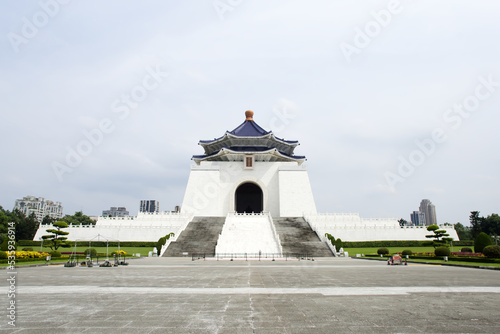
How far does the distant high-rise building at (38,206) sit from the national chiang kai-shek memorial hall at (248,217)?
8273 centimetres

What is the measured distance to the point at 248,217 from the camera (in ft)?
98.8

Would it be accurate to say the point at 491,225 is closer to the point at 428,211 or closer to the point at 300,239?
the point at 300,239

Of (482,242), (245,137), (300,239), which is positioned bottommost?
(482,242)

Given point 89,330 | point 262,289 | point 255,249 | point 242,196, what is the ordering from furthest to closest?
point 242,196
point 255,249
point 262,289
point 89,330

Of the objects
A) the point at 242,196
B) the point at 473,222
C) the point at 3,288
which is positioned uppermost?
the point at 242,196

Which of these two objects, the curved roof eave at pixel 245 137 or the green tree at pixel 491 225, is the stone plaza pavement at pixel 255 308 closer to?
the curved roof eave at pixel 245 137

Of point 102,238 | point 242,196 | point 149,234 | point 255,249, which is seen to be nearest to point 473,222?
point 242,196

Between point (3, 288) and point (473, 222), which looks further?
point (473, 222)

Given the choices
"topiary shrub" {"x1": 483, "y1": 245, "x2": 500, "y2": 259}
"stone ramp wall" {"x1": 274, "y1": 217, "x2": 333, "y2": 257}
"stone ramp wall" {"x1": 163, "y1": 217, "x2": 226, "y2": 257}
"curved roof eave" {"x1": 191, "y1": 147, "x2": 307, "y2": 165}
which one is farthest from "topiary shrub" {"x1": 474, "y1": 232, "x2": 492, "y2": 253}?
"curved roof eave" {"x1": 191, "y1": 147, "x2": 307, "y2": 165}

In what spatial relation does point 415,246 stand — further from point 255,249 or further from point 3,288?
point 3,288

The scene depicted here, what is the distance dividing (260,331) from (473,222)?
47.9 metres

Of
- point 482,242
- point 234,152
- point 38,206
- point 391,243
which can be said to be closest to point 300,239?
point 391,243

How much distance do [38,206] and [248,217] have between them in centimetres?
10072

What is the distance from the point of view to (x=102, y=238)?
28703mm
